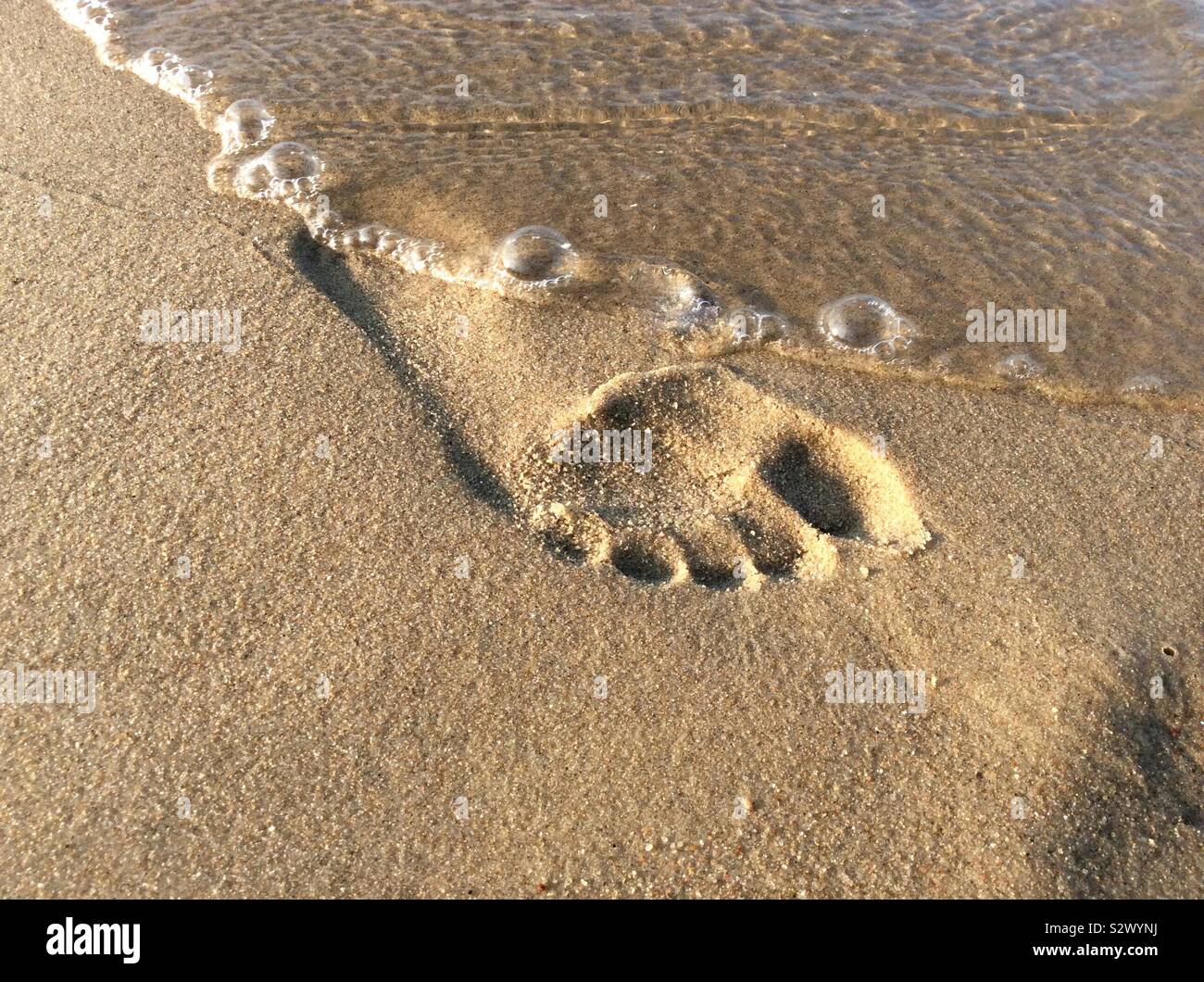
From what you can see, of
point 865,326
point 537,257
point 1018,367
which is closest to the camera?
point 1018,367

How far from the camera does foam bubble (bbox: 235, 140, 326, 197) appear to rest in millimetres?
3791

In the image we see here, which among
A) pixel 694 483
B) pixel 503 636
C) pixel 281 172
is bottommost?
pixel 503 636

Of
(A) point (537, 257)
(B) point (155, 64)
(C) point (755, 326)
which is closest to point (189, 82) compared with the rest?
(B) point (155, 64)

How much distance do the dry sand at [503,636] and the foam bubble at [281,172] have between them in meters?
0.60

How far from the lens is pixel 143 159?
385 cm

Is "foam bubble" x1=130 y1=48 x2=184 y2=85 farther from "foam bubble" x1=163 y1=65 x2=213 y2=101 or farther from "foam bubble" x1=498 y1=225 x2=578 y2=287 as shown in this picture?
"foam bubble" x1=498 y1=225 x2=578 y2=287

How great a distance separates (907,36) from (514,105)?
230 cm

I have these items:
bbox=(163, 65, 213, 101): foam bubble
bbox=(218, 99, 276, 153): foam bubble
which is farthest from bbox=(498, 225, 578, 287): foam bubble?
bbox=(163, 65, 213, 101): foam bubble

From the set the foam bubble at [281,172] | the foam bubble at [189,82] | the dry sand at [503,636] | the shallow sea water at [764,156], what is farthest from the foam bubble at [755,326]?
the foam bubble at [189,82]

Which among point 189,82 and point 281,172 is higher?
point 189,82

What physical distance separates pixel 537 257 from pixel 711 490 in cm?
136

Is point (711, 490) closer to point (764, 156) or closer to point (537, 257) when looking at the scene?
point (537, 257)

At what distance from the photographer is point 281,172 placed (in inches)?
154
